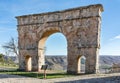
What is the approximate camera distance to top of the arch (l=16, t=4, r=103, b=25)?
2262 cm

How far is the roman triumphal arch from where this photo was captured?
22.6m

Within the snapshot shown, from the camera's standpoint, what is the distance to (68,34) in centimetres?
2417

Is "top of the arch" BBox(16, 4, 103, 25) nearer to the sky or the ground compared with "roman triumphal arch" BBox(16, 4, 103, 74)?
nearer to the sky

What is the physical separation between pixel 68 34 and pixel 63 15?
2.21 meters

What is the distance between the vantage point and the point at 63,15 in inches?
971

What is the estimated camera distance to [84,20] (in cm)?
2319

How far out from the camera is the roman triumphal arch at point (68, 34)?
22578 millimetres

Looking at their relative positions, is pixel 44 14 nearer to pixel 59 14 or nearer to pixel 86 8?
pixel 59 14

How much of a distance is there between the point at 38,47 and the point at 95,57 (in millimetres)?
7494

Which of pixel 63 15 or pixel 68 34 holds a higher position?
pixel 63 15

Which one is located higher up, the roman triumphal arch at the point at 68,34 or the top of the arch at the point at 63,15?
the top of the arch at the point at 63,15

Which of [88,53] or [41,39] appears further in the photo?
[41,39]

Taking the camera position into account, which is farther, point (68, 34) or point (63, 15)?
point (63, 15)

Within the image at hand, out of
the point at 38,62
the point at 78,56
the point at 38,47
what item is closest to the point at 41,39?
the point at 38,47
